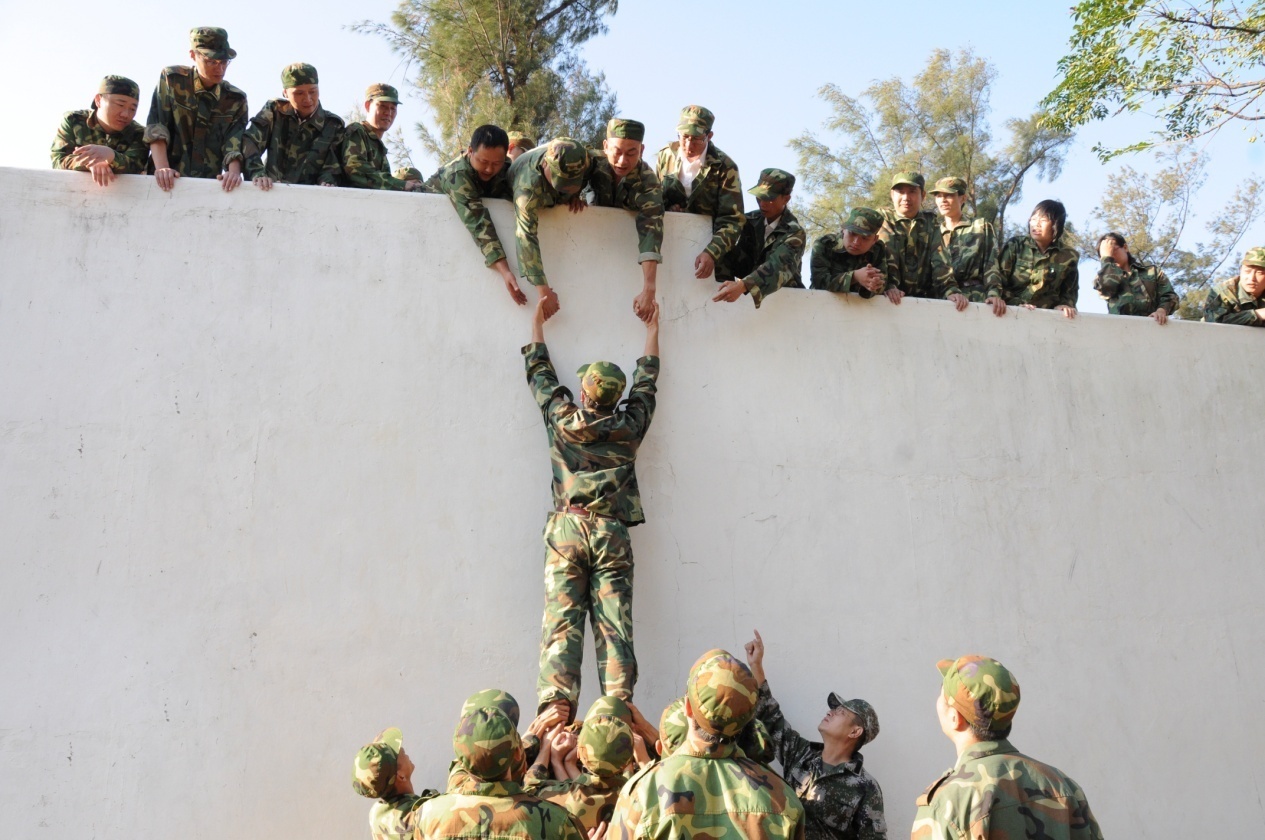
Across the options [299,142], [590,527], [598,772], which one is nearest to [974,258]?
[590,527]

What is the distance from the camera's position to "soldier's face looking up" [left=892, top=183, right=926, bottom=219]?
7555 mm

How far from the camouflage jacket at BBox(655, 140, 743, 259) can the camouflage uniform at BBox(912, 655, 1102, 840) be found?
10.8 feet

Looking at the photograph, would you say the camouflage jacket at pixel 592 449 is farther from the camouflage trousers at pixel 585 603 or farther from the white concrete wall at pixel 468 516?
the white concrete wall at pixel 468 516

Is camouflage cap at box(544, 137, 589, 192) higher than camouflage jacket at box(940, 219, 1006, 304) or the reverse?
higher

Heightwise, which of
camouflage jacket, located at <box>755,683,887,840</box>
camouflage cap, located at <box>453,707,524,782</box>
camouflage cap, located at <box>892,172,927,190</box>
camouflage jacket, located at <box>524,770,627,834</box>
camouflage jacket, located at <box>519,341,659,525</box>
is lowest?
camouflage jacket, located at <box>755,683,887,840</box>

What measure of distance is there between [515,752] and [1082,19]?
937 centimetres

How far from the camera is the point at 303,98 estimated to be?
22.0 ft

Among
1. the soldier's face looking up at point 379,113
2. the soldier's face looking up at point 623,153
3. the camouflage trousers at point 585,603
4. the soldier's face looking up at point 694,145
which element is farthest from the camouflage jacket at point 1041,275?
the soldier's face looking up at point 379,113

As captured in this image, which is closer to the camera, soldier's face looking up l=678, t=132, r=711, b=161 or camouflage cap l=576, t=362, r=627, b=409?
camouflage cap l=576, t=362, r=627, b=409

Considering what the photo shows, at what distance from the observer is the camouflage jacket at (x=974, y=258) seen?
7.41 m

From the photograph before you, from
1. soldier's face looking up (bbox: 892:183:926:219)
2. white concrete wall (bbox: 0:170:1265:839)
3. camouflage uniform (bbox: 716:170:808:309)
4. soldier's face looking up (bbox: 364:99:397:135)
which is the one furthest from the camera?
soldier's face looking up (bbox: 892:183:926:219)

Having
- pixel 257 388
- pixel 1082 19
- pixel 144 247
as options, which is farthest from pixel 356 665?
pixel 1082 19

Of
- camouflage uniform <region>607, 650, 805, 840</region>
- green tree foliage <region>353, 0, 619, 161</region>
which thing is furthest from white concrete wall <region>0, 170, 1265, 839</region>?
green tree foliage <region>353, 0, 619, 161</region>

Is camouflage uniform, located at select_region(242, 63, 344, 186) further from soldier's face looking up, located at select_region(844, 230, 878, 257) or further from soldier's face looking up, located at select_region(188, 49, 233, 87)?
soldier's face looking up, located at select_region(844, 230, 878, 257)
